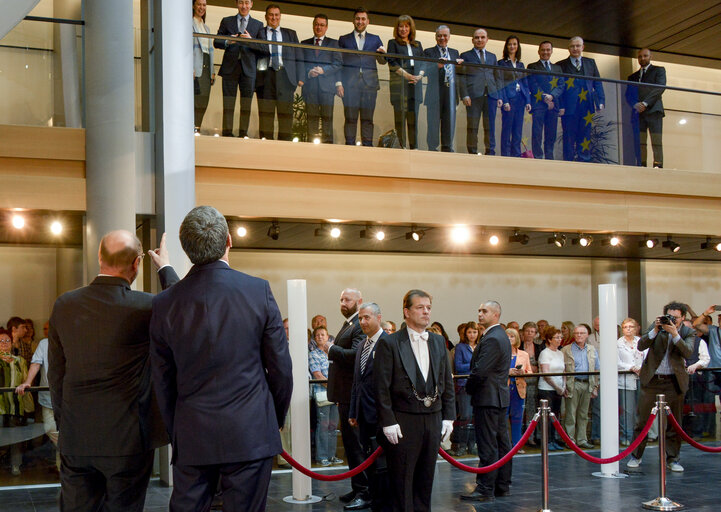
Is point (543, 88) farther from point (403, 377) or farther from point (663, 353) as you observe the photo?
point (403, 377)

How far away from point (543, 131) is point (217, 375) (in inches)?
314

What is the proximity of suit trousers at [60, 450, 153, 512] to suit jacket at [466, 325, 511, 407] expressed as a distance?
438 centimetres

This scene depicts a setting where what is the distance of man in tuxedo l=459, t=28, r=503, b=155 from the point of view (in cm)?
987

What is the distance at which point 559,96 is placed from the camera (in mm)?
10383

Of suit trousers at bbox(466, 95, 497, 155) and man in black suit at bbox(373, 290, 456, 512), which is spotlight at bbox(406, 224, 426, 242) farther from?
man in black suit at bbox(373, 290, 456, 512)

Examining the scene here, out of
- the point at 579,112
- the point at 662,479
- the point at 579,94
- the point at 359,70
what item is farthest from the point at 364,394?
the point at 579,94

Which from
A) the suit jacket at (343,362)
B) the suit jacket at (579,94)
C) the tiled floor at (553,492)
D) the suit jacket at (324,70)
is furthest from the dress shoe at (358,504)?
the suit jacket at (579,94)

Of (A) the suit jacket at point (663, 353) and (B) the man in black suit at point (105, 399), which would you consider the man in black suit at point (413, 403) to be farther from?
(A) the suit jacket at point (663, 353)

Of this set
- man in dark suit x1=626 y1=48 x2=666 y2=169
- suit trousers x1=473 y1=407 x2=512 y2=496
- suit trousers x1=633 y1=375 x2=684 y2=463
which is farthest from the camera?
man in dark suit x1=626 y1=48 x2=666 y2=169

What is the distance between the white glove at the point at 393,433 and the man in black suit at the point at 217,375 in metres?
2.28

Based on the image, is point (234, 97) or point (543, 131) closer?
point (234, 97)

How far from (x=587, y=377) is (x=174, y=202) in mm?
5029

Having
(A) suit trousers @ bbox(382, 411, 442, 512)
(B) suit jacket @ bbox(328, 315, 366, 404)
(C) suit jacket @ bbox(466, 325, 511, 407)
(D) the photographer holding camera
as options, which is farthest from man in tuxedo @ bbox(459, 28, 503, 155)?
(A) suit trousers @ bbox(382, 411, 442, 512)

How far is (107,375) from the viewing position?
3.44m
